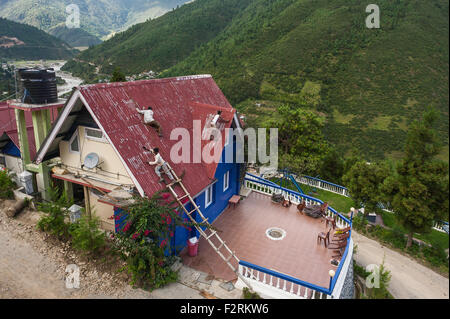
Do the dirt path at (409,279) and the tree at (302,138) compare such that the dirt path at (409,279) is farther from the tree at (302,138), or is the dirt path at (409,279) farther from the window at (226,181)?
the tree at (302,138)

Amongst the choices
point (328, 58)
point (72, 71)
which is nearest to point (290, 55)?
point (328, 58)

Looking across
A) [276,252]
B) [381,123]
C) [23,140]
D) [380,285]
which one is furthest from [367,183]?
[381,123]

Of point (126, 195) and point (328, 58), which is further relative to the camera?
point (328, 58)

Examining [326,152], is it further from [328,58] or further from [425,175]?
[328,58]

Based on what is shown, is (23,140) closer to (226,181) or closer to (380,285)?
(226,181)

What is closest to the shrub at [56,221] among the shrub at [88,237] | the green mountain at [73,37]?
the shrub at [88,237]
